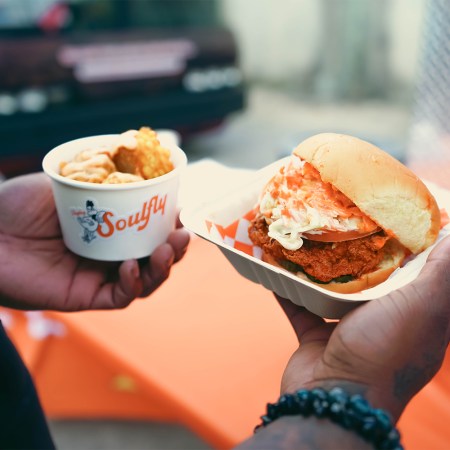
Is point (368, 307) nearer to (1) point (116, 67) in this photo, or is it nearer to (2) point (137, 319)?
(2) point (137, 319)

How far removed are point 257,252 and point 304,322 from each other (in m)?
0.35

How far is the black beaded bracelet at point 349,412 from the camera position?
942 millimetres

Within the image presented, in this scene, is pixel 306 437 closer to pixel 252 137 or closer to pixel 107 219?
pixel 107 219

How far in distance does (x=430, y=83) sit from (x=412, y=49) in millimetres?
5231

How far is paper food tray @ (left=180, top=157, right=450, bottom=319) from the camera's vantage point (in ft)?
4.09

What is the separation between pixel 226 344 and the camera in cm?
175

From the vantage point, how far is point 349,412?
0.95 metres

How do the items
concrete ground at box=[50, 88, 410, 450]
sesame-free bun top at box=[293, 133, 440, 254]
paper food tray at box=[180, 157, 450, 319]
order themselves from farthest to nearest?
concrete ground at box=[50, 88, 410, 450]
sesame-free bun top at box=[293, 133, 440, 254]
paper food tray at box=[180, 157, 450, 319]

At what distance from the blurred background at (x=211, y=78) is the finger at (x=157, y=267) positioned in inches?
31.2

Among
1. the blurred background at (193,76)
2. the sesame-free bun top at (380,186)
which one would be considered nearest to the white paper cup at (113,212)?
the sesame-free bun top at (380,186)

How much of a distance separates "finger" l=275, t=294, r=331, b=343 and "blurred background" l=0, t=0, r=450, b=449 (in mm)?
804

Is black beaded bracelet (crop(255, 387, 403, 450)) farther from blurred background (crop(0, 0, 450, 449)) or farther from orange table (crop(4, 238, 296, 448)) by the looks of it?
blurred background (crop(0, 0, 450, 449))

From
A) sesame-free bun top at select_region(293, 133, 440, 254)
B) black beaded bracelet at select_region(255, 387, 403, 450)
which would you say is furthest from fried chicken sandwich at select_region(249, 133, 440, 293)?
black beaded bracelet at select_region(255, 387, 403, 450)

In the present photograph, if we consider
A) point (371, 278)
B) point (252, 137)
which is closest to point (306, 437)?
point (371, 278)
